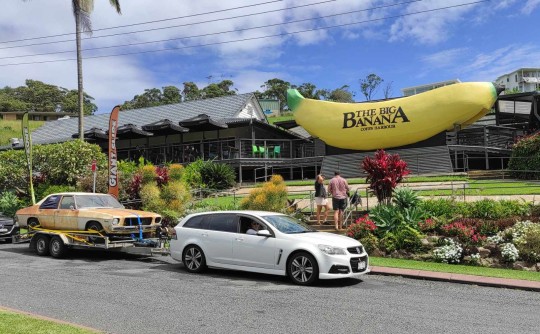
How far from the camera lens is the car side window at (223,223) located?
1045 centimetres

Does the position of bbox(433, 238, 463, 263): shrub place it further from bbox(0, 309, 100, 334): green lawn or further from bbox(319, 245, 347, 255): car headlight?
bbox(0, 309, 100, 334): green lawn

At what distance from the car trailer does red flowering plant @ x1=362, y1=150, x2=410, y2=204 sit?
6432 millimetres

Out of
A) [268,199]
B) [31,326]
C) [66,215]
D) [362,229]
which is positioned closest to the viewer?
[31,326]

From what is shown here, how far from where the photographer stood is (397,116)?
2628cm

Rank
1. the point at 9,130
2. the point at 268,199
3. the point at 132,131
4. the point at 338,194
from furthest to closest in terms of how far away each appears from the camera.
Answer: the point at 9,130, the point at 132,131, the point at 268,199, the point at 338,194

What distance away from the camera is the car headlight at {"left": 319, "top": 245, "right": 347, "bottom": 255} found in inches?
358

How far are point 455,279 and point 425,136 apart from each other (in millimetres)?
17455

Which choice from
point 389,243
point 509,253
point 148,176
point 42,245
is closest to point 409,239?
point 389,243

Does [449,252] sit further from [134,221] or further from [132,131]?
[132,131]

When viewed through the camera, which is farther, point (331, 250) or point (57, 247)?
point (57, 247)

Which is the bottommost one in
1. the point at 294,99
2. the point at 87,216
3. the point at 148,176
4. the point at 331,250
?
the point at 331,250

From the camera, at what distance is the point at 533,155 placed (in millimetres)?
23469

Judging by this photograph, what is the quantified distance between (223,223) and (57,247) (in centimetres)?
526

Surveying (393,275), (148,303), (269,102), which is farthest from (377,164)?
(269,102)
